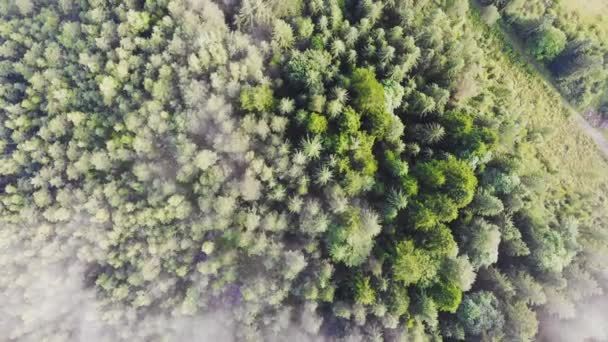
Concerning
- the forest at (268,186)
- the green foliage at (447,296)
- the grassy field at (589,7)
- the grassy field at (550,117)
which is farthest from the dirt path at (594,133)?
the green foliage at (447,296)

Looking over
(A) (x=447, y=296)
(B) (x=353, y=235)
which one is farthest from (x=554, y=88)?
(B) (x=353, y=235)

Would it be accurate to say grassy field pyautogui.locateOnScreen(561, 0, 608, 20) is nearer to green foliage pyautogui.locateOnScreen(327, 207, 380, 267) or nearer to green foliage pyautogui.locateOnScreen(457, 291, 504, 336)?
green foliage pyautogui.locateOnScreen(457, 291, 504, 336)

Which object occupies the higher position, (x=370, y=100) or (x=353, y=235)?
(x=370, y=100)

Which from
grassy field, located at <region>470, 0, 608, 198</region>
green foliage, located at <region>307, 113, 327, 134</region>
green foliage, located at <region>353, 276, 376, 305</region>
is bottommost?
green foliage, located at <region>353, 276, 376, 305</region>

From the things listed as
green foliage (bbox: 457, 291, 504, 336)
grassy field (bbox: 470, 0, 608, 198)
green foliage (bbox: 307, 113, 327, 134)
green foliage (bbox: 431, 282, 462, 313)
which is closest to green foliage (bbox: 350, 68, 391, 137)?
green foliage (bbox: 307, 113, 327, 134)

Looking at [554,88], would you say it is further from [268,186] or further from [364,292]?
[268,186]

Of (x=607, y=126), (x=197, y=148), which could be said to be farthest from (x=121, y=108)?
(x=607, y=126)

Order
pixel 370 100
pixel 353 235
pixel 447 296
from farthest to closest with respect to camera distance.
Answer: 1. pixel 370 100
2. pixel 353 235
3. pixel 447 296

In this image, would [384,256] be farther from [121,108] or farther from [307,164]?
[121,108]
